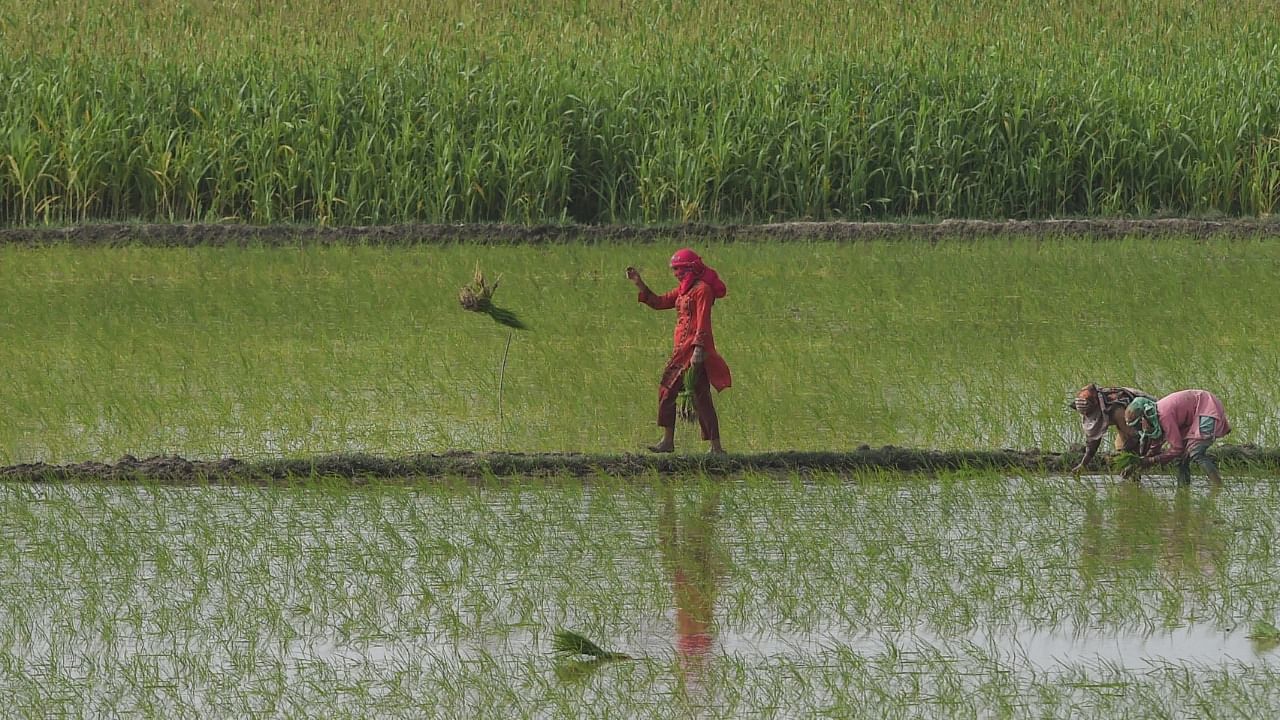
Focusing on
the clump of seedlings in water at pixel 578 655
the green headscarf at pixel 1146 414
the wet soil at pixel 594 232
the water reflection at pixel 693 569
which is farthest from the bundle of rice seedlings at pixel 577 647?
the wet soil at pixel 594 232

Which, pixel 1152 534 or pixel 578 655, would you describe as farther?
pixel 1152 534

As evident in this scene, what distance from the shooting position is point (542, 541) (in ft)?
26.4

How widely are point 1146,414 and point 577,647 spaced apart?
3.22 metres

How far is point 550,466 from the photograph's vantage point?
9297 millimetres

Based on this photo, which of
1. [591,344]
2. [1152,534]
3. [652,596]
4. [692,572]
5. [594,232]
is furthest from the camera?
[594,232]

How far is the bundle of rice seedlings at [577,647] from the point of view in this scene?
6.45m

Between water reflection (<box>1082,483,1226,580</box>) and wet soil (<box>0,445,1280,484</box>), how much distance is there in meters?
0.59

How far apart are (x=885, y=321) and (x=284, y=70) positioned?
7.51 m

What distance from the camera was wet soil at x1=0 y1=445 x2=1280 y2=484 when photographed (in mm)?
9148

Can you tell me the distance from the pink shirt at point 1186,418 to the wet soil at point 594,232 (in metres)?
7.64

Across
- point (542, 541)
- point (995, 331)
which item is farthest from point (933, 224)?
point (542, 541)

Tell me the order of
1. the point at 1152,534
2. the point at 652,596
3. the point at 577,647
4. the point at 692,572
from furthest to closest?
the point at 1152,534
the point at 692,572
the point at 652,596
the point at 577,647

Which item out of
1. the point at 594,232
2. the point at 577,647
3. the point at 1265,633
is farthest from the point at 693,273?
the point at 594,232

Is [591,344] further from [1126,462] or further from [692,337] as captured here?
[1126,462]
